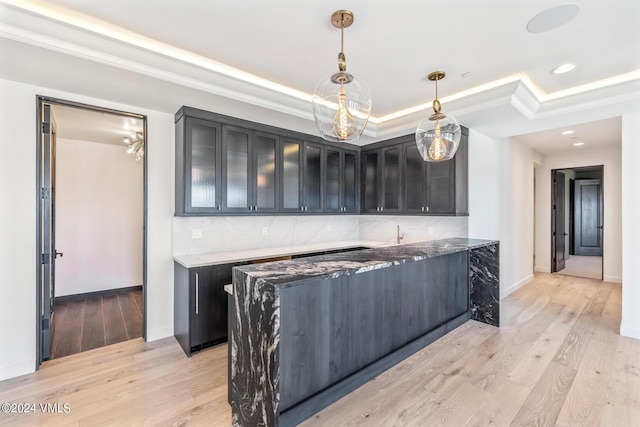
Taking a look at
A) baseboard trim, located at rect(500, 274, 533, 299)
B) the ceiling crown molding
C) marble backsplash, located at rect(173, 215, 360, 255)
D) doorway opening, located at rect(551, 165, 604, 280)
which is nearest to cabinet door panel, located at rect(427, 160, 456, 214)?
the ceiling crown molding

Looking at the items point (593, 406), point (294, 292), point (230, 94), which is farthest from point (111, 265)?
point (593, 406)

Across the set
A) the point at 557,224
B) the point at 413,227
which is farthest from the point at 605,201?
the point at 413,227

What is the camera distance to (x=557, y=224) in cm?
673

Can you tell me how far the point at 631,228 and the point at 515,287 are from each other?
80.8 inches

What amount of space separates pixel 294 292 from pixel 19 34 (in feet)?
8.13

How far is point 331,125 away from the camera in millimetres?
2047

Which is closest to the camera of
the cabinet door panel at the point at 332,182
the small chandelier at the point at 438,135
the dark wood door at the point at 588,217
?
the small chandelier at the point at 438,135

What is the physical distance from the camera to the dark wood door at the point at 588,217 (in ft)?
28.9

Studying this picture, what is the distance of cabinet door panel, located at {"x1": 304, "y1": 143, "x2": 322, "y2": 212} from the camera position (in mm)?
4367

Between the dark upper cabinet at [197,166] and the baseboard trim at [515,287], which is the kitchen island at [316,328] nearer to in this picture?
the dark upper cabinet at [197,166]

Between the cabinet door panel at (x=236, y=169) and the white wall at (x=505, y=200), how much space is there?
9.97 ft

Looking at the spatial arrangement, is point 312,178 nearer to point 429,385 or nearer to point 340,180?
point 340,180

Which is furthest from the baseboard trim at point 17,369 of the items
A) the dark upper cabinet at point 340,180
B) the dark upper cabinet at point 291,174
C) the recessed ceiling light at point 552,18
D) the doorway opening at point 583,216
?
the doorway opening at point 583,216

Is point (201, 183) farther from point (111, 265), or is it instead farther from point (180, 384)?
point (111, 265)
